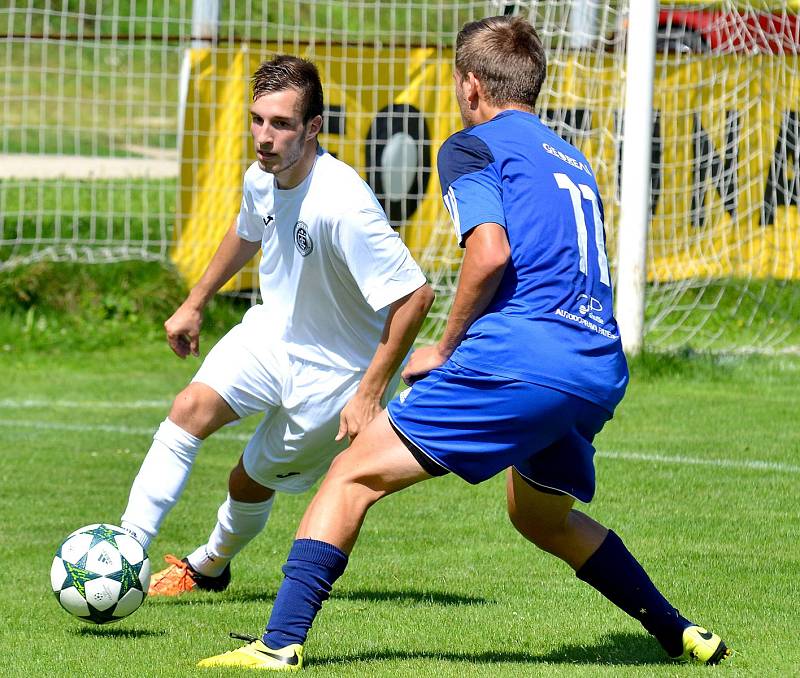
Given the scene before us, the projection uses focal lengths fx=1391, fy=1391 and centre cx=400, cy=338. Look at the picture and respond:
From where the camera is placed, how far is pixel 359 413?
430cm

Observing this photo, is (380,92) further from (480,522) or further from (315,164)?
(315,164)

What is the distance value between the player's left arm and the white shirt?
0.04 metres

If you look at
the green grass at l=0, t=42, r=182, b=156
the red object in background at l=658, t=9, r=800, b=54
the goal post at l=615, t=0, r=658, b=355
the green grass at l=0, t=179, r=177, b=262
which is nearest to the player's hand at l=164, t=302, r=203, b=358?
the goal post at l=615, t=0, r=658, b=355

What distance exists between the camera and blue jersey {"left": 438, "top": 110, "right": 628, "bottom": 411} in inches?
151

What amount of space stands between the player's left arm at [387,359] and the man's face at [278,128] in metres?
0.69

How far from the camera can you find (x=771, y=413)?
29.2 feet

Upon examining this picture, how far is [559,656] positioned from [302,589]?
95 cm

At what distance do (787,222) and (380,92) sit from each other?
378cm

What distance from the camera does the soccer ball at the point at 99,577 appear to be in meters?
4.49

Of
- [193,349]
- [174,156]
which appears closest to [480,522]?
[193,349]

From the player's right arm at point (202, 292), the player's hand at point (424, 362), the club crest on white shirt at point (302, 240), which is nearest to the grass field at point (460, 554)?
the player's hand at point (424, 362)

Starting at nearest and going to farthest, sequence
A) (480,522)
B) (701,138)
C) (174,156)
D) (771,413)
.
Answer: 1. (480,522)
2. (771,413)
3. (701,138)
4. (174,156)

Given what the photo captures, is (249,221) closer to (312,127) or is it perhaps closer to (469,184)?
(312,127)

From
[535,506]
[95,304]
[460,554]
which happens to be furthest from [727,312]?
[535,506]
